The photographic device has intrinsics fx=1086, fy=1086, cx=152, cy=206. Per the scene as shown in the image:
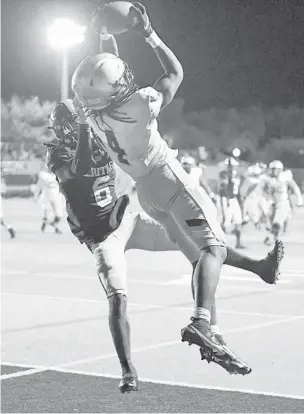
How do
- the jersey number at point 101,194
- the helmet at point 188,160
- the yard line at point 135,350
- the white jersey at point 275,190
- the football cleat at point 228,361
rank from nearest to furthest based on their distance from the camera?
the football cleat at point 228,361 → the jersey number at point 101,194 → the helmet at point 188,160 → the white jersey at point 275,190 → the yard line at point 135,350

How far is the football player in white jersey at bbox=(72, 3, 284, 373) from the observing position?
11.2ft

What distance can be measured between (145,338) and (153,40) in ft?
52.9

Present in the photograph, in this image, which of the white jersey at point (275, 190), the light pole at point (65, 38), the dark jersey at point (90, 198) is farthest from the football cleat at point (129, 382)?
the white jersey at point (275, 190)

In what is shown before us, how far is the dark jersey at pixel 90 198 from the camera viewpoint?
3.77m

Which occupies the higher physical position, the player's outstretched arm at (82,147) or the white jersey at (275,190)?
the player's outstretched arm at (82,147)

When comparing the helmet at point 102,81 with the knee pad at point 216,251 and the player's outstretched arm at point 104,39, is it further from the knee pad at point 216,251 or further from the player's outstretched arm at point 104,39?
the knee pad at point 216,251

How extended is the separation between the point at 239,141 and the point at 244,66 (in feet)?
1.17

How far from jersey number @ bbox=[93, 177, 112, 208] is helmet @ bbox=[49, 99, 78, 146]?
183 mm

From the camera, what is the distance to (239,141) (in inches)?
189

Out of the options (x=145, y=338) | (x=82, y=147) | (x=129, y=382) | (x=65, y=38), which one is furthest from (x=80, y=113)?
(x=145, y=338)

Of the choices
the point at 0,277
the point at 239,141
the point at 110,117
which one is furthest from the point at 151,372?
the point at 110,117

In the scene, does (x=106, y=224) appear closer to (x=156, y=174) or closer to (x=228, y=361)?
(x=156, y=174)

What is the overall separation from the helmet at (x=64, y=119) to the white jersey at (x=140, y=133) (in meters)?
0.19

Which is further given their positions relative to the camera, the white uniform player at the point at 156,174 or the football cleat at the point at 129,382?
the football cleat at the point at 129,382
